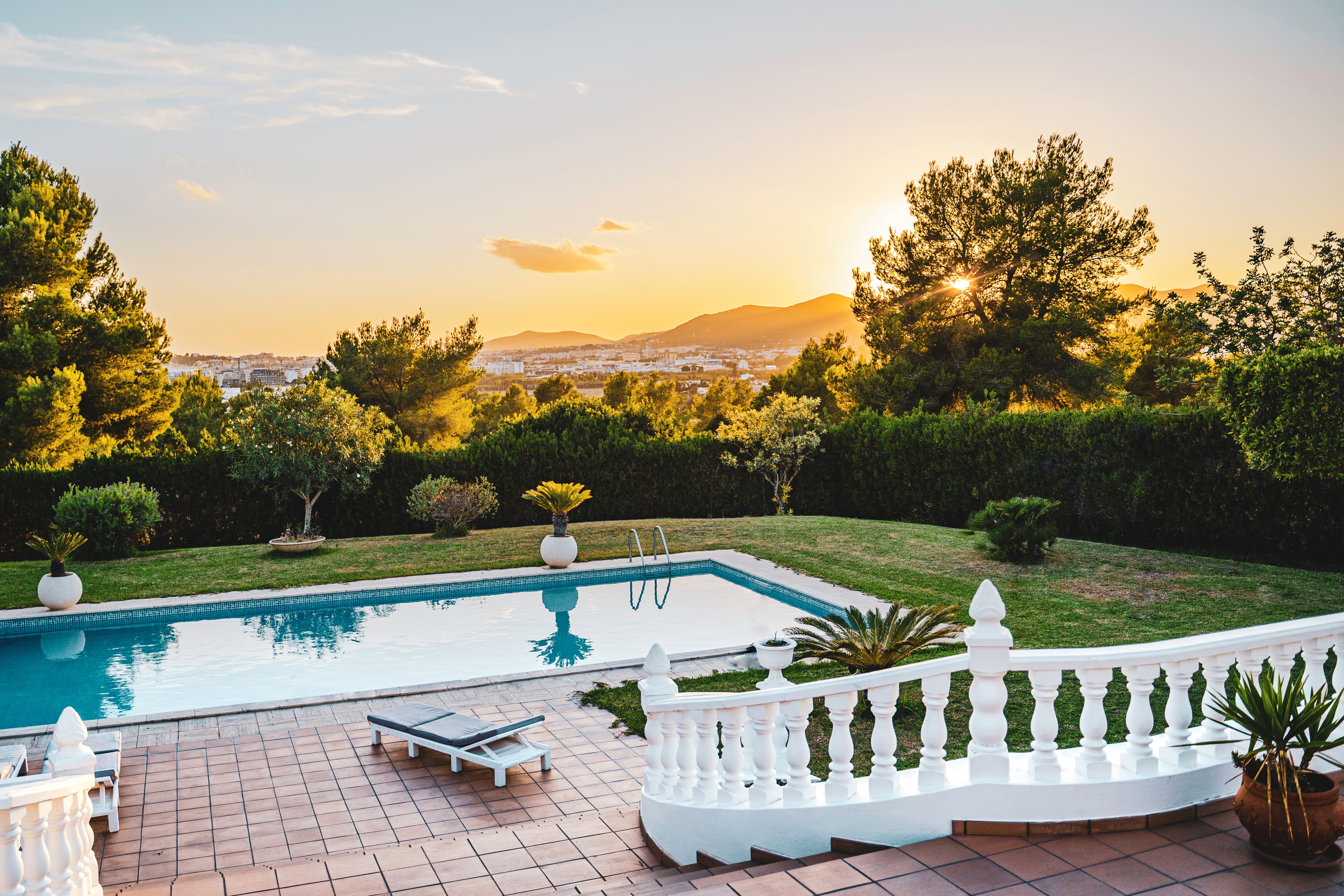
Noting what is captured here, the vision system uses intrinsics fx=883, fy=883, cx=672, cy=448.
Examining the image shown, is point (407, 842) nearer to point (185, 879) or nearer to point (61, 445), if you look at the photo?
point (185, 879)

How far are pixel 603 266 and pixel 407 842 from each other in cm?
3182

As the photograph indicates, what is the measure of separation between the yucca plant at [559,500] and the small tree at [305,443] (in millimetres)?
3617

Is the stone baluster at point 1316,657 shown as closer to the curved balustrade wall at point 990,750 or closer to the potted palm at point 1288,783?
the curved balustrade wall at point 990,750

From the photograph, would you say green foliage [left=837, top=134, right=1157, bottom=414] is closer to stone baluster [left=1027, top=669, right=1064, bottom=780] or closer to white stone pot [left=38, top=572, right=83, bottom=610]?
white stone pot [left=38, top=572, right=83, bottom=610]

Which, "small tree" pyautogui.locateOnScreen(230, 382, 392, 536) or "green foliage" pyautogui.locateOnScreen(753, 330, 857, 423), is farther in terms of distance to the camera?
"green foliage" pyautogui.locateOnScreen(753, 330, 857, 423)

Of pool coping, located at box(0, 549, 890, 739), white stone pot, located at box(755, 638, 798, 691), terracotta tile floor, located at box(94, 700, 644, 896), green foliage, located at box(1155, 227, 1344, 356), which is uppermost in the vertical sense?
green foliage, located at box(1155, 227, 1344, 356)

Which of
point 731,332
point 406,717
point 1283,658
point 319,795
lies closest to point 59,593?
point 406,717

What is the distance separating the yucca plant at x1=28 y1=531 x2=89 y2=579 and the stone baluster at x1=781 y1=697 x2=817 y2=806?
11721mm

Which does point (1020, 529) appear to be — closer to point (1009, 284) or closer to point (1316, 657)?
point (1316, 657)

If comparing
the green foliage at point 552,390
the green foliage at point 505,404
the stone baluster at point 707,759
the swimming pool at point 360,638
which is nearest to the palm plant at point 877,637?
the stone baluster at point 707,759

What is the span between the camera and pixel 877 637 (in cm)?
661

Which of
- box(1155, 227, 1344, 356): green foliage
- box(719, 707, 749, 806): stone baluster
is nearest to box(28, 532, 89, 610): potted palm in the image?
box(719, 707, 749, 806): stone baluster

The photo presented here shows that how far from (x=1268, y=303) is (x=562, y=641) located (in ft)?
44.9

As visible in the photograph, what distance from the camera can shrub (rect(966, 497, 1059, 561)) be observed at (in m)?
12.8
